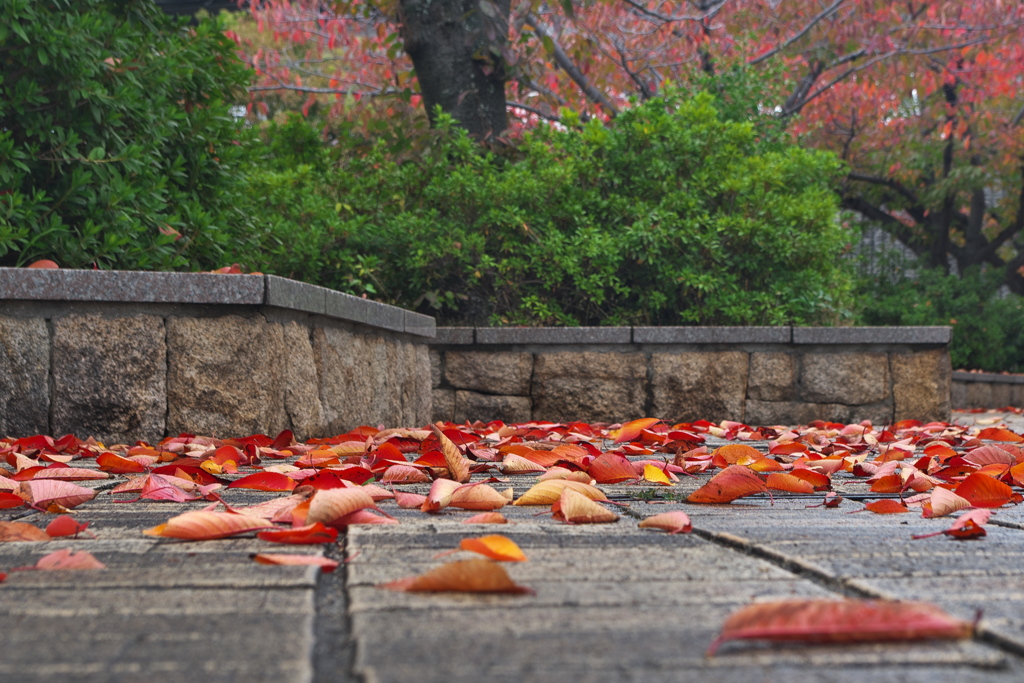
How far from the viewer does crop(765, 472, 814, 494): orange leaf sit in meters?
1.97

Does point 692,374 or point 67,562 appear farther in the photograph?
point 692,374

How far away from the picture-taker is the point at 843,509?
1.78 metres

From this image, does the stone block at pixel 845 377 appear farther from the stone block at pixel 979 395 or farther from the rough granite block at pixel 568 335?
the stone block at pixel 979 395

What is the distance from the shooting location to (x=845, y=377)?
5.62 m

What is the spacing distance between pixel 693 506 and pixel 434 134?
4555 millimetres

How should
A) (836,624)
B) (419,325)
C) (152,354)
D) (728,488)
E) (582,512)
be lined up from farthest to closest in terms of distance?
(419,325) → (152,354) → (728,488) → (582,512) → (836,624)

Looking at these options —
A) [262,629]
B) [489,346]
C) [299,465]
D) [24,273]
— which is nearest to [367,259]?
[489,346]

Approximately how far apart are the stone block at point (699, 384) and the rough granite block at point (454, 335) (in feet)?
4.07

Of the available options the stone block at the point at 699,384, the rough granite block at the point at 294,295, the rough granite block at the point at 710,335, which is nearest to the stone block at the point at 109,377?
the rough granite block at the point at 294,295

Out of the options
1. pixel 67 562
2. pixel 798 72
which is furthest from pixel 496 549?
pixel 798 72

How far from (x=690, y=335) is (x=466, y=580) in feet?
15.3

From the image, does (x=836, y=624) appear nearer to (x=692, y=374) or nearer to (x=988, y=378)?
(x=692, y=374)

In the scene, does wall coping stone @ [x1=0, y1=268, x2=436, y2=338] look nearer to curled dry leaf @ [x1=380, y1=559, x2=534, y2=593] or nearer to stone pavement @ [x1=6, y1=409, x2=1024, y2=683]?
stone pavement @ [x1=6, y1=409, x2=1024, y2=683]

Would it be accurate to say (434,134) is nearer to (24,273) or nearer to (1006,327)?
(24,273)
